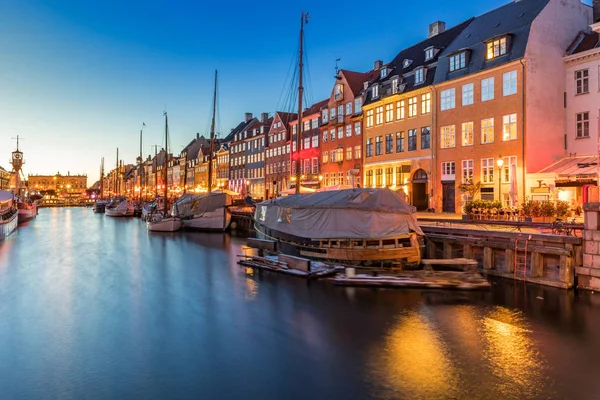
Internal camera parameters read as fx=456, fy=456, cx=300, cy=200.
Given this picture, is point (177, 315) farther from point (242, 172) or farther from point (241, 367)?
point (242, 172)

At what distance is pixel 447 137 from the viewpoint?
37469 millimetres

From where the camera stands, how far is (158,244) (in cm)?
3753

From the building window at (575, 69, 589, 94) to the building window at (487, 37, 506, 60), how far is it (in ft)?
16.6

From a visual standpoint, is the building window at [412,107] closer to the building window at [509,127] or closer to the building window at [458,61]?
the building window at [458,61]

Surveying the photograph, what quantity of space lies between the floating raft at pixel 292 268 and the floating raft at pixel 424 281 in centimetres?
140

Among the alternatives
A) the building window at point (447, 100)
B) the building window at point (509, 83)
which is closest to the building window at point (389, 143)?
the building window at point (447, 100)

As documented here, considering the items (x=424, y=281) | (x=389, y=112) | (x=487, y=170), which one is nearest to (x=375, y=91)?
(x=389, y=112)

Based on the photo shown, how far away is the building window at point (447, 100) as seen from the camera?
36.8 metres

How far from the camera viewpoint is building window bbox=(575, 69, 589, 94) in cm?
3000

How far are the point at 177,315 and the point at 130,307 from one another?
7.83ft

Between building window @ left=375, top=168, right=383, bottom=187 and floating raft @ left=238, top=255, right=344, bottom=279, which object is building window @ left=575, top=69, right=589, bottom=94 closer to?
building window @ left=375, top=168, right=383, bottom=187

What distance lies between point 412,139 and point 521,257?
2353 cm

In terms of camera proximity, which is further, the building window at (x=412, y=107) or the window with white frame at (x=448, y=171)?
the building window at (x=412, y=107)

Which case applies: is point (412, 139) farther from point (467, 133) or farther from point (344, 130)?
point (344, 130)
